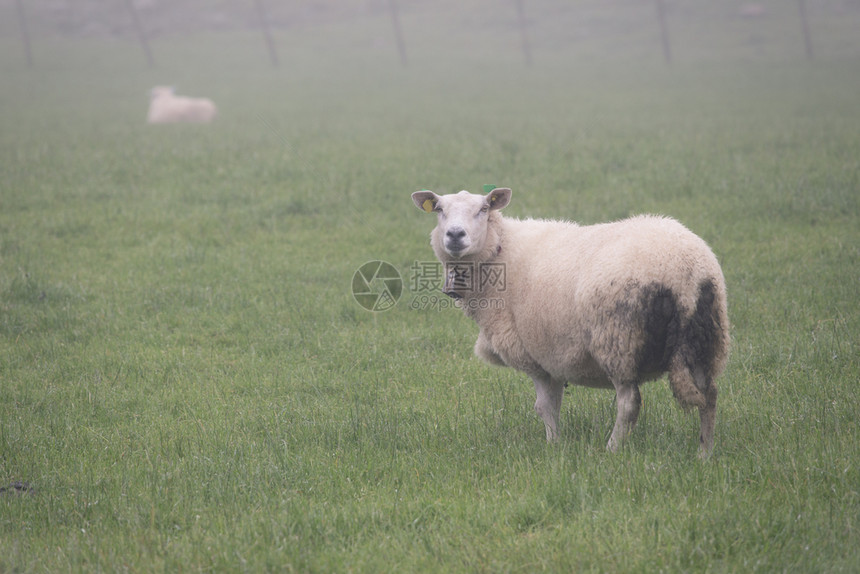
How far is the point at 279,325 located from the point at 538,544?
4931mm

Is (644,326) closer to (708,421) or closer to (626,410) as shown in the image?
(626,410)

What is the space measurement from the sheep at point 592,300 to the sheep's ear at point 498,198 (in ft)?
0.04

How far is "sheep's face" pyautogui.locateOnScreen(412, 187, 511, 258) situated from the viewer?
5.77 m

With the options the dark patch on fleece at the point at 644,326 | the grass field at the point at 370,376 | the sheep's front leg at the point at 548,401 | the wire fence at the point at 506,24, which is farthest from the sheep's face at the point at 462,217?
the wire fence at the point at 506,24

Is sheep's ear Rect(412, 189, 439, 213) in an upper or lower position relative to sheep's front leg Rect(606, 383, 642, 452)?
upper

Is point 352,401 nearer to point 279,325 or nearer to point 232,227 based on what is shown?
point 279,325

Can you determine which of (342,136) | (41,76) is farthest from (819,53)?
(41,76)

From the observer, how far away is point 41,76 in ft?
149

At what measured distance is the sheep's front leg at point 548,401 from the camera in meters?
5.56

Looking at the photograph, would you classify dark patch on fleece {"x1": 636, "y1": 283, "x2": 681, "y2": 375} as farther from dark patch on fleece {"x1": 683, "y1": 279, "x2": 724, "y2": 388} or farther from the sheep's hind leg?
the sheep's hind leg

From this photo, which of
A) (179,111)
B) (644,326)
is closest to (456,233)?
(644,326)

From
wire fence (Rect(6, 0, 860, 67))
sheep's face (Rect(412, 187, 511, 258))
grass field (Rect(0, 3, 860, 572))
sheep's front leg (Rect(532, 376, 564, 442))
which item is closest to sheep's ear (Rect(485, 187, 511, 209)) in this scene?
sheep's face (Rect(412, 187, 511, 258))

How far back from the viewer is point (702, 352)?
183 inches

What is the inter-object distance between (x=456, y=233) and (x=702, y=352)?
206 centimetres
